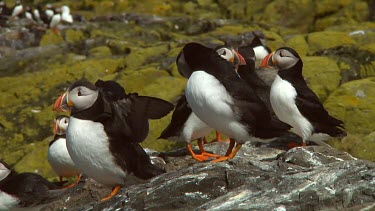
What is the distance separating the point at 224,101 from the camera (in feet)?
27.0

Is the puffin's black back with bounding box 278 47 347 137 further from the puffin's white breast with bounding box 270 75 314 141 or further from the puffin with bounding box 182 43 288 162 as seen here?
the puffin with bounding box 182 43 288 162

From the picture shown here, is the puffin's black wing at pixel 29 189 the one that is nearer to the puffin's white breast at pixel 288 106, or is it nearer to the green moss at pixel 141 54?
the puffin's white breast at pixel 288 106

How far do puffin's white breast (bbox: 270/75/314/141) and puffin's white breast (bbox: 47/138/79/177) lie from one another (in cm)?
418

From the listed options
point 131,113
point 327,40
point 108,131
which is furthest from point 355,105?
point 327,40

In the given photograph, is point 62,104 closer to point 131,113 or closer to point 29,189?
point 131,113

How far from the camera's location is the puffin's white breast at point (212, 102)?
8.16m

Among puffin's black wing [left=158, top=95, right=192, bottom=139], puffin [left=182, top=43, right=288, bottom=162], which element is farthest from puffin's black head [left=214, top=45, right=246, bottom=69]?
puffin's black wing [left=158, top=95, right=192, bottom=139]

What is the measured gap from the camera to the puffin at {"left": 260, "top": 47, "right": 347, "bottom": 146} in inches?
399

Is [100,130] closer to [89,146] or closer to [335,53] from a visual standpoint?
[89,146]

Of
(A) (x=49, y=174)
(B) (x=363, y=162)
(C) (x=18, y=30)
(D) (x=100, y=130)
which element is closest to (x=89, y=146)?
(D) (x=100, y=130)

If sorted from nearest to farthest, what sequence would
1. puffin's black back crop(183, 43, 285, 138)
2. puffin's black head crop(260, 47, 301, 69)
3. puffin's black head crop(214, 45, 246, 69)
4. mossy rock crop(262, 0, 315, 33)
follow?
puffin's black back crop(183, 43, 285, 138) → puffin's black head crop(214, 45, 246, 69) → puffin's black head crop(260, 47, 301, 69) → mossy rock crop(262, 0, 315, 33)

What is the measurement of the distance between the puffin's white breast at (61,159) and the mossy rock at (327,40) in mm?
10145

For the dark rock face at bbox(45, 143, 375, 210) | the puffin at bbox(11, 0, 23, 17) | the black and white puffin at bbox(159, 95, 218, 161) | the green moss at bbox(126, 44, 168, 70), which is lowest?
the puffin at bbox(11, 0, 23, 17)

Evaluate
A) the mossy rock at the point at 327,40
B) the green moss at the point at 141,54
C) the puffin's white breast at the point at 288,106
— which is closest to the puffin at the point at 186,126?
the puffin's white breast at the point at 288,106
